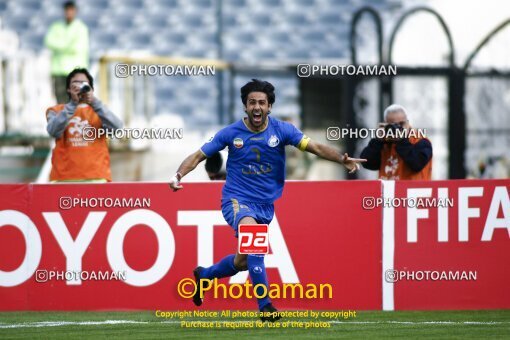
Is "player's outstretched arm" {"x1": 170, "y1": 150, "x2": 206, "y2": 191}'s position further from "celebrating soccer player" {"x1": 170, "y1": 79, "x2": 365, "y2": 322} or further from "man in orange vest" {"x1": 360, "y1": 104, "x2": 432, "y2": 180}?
"man in orange vest" {"x1": 360, "y1": 104, "x2": 432, "y2": 180}

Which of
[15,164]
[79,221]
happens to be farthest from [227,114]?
[79,221]

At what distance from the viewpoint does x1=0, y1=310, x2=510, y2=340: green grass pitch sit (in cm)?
898

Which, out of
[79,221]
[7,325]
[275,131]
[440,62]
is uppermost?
[440,62]

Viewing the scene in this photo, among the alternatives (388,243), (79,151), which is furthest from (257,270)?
(79,151)

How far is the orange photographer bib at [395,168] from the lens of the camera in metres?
11.2

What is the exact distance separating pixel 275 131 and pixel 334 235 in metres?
1.56

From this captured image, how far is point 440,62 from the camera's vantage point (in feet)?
52.2

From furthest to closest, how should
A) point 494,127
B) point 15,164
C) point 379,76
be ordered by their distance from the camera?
point 15,164 < point 494,127 < point 379,76

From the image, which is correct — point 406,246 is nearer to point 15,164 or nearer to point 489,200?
point 489,200

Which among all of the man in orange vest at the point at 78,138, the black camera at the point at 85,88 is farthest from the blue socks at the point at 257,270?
the black camera at the point at 85,88

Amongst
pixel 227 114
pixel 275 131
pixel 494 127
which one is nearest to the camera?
pixel 275 131

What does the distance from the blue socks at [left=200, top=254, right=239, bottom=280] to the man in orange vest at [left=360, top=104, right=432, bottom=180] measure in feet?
6.83

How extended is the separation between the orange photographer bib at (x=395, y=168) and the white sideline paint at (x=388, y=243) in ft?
1.61

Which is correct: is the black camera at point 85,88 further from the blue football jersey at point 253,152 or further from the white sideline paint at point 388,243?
the white sideline paint at point 388,243
